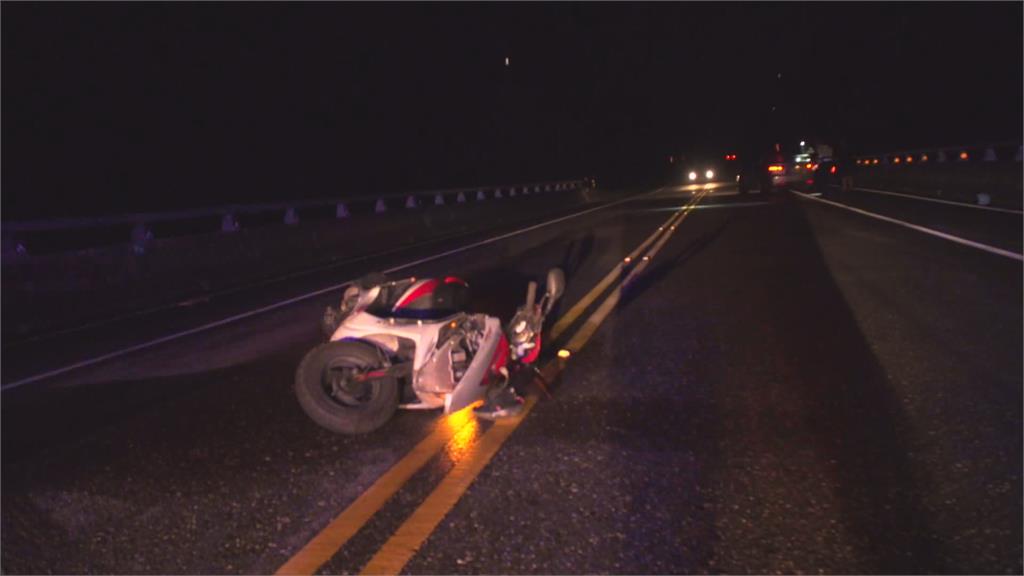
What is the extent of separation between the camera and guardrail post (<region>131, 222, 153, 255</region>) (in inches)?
512

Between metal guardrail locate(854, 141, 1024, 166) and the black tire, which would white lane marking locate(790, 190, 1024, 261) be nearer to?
metal guardrail locate(854, 141, 1024, 166)

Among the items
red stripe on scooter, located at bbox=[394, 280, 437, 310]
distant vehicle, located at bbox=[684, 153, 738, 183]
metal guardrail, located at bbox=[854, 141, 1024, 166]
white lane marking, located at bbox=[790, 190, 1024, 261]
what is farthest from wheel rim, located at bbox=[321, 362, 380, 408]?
distant vehicle, located at bbox=[684, 153, 738, 183]

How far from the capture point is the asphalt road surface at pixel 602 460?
3547 millimetres

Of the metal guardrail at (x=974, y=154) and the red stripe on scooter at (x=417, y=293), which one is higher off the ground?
the metal guardrail at (x=974, y=154)

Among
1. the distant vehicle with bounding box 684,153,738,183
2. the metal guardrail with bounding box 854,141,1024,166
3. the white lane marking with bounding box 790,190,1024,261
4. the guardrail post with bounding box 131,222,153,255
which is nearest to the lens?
the white lane marking with bounding box 790,190,1024,261

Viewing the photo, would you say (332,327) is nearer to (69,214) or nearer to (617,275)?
(617,275)

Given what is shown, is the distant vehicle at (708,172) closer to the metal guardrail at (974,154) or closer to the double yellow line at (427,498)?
the metal guardrail at (974,154)

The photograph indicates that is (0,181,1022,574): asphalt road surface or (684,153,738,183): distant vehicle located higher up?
(684,153,738,183): distant vehicle

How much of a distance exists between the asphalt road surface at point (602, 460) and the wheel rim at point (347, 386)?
242 millimetres

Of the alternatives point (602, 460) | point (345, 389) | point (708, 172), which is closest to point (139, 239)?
point (345, 389)

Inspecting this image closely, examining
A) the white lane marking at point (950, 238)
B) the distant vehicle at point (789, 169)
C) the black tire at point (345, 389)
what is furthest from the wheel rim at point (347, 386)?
the distant vehicle at point (789, 169)

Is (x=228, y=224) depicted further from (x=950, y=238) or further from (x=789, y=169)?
(x=789, y=169)

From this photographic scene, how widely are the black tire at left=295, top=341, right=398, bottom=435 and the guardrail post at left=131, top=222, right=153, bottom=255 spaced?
9179 mm

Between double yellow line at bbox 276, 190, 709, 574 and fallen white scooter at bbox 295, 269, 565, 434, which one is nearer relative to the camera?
double yellow line at bbox 276, 190, 709, 574
